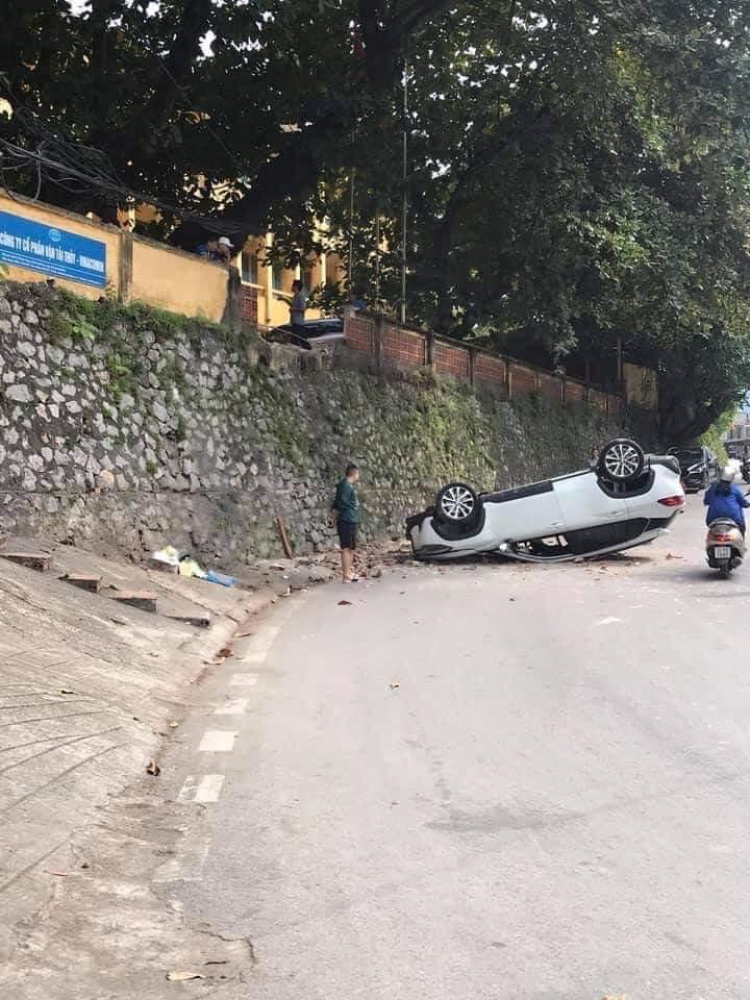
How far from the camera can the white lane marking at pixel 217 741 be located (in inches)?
240

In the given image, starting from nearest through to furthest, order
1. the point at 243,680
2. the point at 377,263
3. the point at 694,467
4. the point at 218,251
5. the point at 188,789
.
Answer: the point at 188,789, the point at 243,680, the point at 218,251, the point at 377,263, the point at 694,467

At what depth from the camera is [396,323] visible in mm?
23406

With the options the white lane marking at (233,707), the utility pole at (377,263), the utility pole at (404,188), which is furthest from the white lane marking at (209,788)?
the utility pole at (377,263)

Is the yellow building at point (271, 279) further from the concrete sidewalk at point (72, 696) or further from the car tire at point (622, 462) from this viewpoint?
the concrete sidewalk at point (72, 696)

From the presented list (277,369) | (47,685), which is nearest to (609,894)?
(47,685)

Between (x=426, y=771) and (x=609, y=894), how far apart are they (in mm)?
1801

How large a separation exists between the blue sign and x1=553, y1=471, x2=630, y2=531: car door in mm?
7741

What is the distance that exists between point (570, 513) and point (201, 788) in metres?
11.5

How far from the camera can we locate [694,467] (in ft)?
136

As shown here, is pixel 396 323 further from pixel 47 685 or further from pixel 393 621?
pixel 47 685

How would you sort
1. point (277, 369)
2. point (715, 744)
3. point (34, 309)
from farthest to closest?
point (277, 369)
point (34, 309)
point (715, 744)

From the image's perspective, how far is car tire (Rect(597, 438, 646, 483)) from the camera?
15711 millimetres

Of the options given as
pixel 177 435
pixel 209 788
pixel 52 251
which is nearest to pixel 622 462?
pixel 177 435

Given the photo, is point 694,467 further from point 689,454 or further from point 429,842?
point 429,842
